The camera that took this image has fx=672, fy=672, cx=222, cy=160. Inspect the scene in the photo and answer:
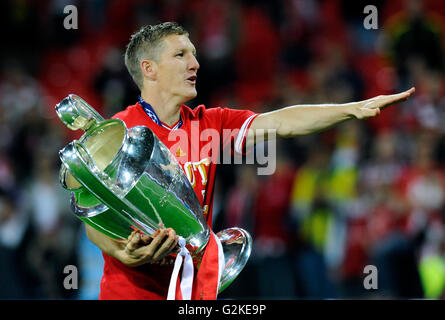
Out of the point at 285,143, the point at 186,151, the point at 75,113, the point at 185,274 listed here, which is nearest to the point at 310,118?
the point at 186,151

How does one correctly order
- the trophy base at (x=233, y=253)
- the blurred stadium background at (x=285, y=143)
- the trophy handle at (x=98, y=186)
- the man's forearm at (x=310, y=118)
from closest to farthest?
the trophy handle at (x=98, y=186), the trophy base at (x=233, y=253), the man's forearm at (x=310, y=118), the blurred stadium background at (x=285, y=143)

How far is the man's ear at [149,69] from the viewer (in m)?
2.78

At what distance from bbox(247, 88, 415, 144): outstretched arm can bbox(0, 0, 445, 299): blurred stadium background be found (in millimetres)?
2773

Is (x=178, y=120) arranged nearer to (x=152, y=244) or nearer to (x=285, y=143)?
(x=152, y=244)

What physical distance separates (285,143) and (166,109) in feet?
11.5

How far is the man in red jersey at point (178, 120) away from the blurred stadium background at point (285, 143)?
2.76 meters

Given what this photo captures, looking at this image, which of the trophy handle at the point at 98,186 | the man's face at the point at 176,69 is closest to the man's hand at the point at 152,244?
the trophy handle at the point at 98,186

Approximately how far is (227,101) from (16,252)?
106 inches

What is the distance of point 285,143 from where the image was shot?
614cm

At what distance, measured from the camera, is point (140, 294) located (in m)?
2.59

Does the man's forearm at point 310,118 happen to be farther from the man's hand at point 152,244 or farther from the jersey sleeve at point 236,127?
the man's hand at point 152,244

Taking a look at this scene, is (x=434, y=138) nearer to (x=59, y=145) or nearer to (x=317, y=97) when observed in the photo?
(x=317, y=97)

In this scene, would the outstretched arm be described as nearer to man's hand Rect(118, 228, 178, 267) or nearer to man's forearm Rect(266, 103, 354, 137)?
man's forearm Rect(266, 103, 354, 137)

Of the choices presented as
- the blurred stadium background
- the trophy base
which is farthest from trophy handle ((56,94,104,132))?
the blurred stadium background
